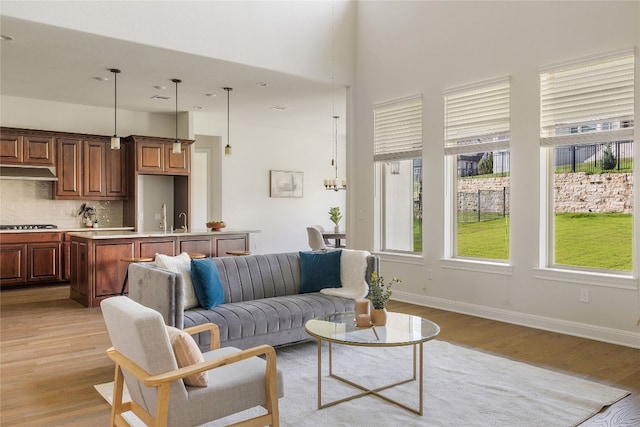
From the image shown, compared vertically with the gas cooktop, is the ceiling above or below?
above

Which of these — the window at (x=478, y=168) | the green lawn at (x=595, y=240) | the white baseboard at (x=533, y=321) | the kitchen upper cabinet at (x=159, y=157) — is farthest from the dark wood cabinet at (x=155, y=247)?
the green lawn at (x=595, y=240)

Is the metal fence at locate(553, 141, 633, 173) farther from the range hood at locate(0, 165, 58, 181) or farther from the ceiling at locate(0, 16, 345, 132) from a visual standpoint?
the range hood at locate(0, 165, 58, 181)

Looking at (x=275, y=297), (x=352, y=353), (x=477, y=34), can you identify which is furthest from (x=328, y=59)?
(x=352, y=353)

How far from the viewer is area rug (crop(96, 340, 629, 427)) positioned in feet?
9.29

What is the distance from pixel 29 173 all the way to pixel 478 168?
667cm

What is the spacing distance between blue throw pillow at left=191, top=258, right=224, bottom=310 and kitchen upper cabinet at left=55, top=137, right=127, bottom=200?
5.08m

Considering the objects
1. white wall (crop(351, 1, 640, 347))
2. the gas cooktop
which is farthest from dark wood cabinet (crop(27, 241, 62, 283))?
white wall (crop(351, 1, 640, 347))

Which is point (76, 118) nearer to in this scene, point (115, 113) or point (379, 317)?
point (115, 113)

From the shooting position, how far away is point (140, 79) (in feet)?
21.7

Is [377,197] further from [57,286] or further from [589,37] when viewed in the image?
[57,286]

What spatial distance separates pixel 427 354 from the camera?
4.02m

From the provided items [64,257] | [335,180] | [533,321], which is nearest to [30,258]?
[64,257]

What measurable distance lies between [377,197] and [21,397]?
477 cm

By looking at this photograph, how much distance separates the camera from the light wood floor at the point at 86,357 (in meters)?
2.96
